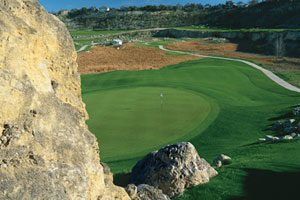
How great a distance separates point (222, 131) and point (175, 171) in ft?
29.1

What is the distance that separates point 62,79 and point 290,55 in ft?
193

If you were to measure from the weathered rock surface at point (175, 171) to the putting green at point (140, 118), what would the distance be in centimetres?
417

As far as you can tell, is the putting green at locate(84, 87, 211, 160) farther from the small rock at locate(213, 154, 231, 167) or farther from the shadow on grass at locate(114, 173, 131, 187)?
the small rock at locate(213, 154, 231, 167)

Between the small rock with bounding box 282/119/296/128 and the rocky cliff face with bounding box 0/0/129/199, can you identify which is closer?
the rocky cliff face with bounding box 0/0/129/199

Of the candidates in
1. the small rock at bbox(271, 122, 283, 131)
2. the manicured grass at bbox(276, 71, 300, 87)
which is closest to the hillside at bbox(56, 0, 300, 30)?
the manicured grass at bbox(276, 71, 300, 87)

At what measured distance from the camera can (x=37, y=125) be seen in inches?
194

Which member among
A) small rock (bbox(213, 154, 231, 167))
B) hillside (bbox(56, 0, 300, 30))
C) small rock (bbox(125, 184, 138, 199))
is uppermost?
hillside (bbox(56, 0, 300, 30))

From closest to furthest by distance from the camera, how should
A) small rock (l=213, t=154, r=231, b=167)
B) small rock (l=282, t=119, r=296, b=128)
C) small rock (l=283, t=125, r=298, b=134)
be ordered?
small rock (l=213, t=154, r=231, b=167)
small rock (l=283, t=125, r=298, b=134)
small rock (l=282, t=119, r=296, b=128)

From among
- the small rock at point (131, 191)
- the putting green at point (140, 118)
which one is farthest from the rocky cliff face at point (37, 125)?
the putting green at point (140, 118)

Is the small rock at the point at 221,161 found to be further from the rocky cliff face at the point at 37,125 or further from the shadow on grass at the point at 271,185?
the rocky cliff face at the point at 37,125

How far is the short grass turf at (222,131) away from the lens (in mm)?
8875

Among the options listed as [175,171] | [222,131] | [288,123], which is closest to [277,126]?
[288,123]

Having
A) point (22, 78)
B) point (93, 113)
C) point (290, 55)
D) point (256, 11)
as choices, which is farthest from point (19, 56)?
point (256, 11)

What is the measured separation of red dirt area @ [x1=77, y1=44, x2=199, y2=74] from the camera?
45.2 metres
